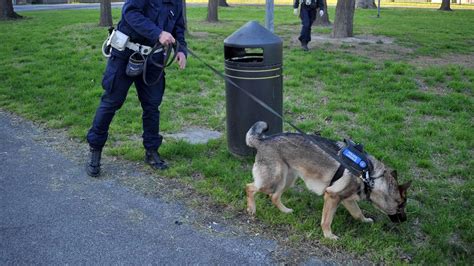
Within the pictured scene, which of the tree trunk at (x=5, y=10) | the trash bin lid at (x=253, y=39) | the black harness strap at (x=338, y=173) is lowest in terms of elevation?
the black harness strap at (x=338, y=173)

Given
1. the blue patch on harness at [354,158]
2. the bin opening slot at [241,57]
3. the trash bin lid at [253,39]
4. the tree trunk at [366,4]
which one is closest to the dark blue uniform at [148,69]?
the trash bin lid at [253,39]

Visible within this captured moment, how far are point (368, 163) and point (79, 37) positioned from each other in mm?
11681

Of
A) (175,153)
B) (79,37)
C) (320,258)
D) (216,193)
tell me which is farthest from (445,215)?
(79,37)

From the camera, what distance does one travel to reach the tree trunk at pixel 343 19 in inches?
515

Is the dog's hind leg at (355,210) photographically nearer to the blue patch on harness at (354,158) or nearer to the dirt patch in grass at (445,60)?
the blue patch on harness at (354,158)

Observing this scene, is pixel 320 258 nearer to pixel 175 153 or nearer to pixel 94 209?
pixel 94 209

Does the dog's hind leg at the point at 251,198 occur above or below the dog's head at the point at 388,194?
below

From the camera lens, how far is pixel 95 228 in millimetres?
3797

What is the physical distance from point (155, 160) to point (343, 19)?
972 centimetres

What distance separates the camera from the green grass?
152 inches

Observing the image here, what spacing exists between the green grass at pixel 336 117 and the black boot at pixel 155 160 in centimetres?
13

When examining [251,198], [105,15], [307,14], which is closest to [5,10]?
[105,15]

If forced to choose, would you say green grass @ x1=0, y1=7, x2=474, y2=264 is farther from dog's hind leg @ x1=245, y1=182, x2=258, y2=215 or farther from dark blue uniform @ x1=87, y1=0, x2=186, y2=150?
dark blue uniform @ x1=87, y1=0, x2=186, y2=150

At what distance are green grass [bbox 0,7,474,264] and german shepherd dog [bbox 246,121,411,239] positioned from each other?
188 mm
